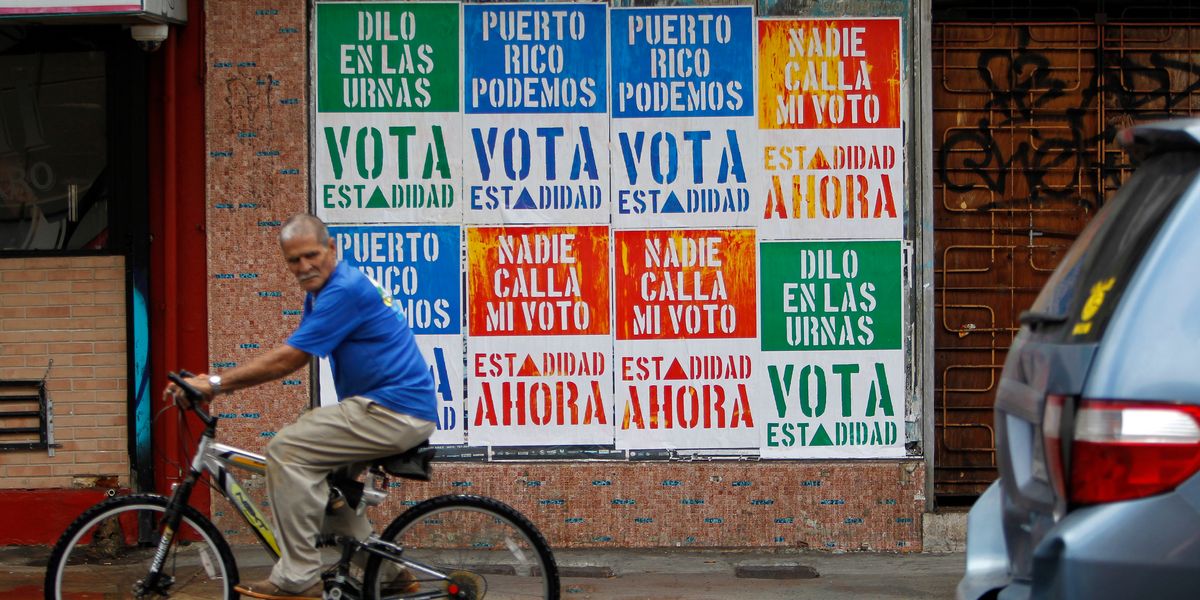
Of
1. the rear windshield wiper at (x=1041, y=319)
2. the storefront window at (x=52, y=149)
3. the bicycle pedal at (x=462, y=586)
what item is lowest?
the bicycle pedal at (x=462, y=586)

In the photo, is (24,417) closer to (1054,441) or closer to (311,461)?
(311,461)

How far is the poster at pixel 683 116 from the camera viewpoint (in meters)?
7.21

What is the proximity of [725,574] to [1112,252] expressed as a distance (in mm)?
4211

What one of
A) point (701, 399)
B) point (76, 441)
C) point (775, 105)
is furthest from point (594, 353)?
point (76, 441)

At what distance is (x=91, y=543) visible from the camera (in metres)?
5.07

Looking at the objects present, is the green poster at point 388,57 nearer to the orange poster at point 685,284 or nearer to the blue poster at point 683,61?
the blue poster at point 683,61

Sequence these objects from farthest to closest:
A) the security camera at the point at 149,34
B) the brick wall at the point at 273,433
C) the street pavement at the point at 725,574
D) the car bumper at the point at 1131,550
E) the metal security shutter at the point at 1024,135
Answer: the metal security shutter at the point at 1024,135
the brick wall at the point at 273,433
the security camera at the point at 149,34
the street pavement at the point at 725,574
the car bumper at the point at 1131,550

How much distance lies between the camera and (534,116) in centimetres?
722

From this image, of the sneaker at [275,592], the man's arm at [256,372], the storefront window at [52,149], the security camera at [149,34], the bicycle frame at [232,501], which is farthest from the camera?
the storefront window at [52,149]

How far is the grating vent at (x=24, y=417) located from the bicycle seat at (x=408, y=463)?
323 centimetres

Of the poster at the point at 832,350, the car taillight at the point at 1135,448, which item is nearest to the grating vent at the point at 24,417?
the poster at the point at 832,350

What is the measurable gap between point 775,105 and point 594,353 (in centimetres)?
174

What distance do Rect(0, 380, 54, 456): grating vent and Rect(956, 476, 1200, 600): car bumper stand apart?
609cm

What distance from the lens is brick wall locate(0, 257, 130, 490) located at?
7219mm
